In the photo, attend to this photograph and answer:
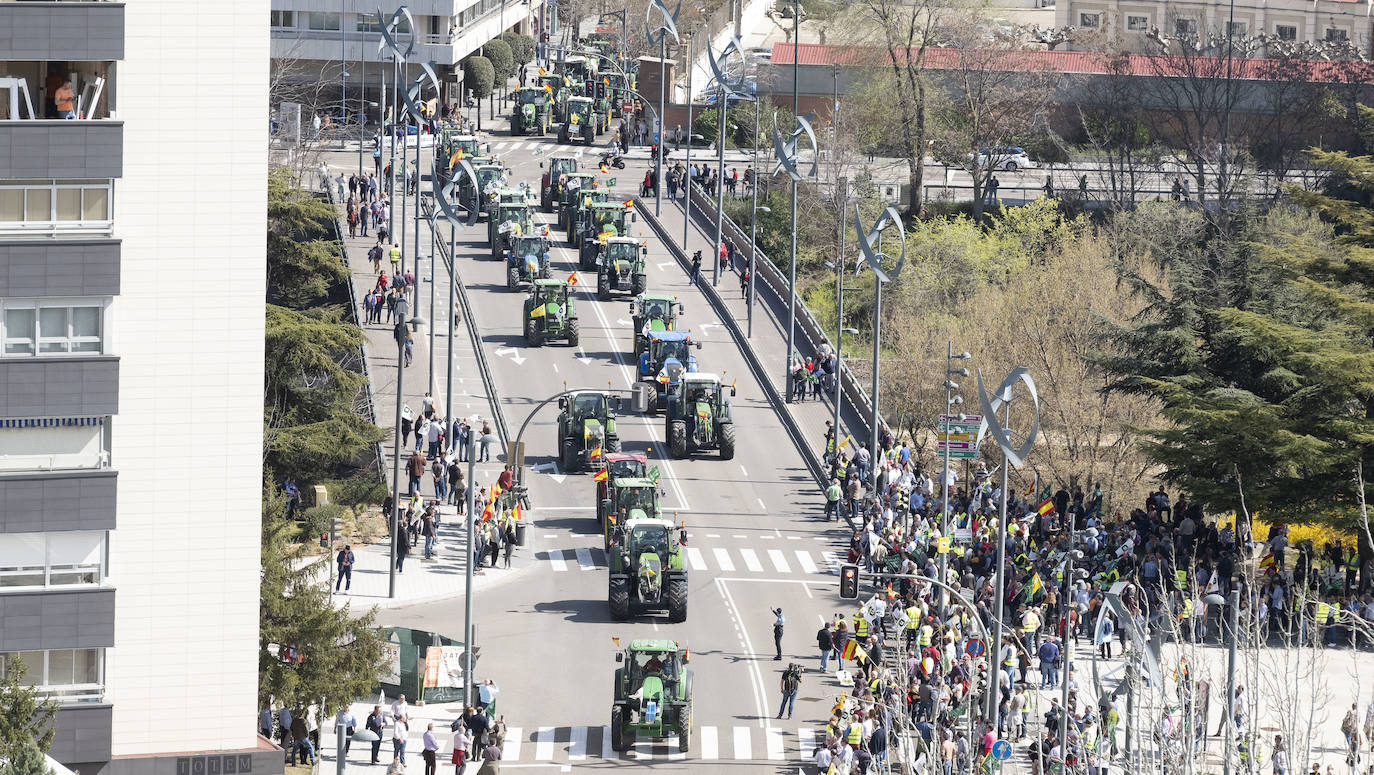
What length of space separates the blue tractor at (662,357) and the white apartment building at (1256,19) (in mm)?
56646

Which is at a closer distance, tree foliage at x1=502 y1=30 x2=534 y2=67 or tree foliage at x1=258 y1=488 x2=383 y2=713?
tree foliage at x1=258 y1=488 x2=383 y2=713

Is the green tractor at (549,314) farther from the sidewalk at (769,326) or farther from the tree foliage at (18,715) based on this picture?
the tree foliage at (18,715)

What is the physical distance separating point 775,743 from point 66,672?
48.5ft

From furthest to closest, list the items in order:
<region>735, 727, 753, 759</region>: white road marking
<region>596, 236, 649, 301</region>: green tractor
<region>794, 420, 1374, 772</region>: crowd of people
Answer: <region>596, 236, 649, 301</region>: green tractor → <region>735, 727, 753, 759</region>: white road marking → <region>794, 420, 1374, 772</region>: crowd of people

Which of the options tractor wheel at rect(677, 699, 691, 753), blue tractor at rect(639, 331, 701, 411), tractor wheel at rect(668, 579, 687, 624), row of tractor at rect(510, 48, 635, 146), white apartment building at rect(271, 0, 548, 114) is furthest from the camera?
row of tractor at rect(510, 48, 635, 146)

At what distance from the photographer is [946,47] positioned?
114 m

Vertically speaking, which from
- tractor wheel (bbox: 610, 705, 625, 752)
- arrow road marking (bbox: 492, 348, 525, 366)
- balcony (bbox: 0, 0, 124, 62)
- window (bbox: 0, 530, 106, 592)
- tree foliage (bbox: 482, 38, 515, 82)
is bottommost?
tractor wheel (bbox: 610, 705, 625, 752)

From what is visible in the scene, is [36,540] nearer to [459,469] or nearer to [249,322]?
[249,322]

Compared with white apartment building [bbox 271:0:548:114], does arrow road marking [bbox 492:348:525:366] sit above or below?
below

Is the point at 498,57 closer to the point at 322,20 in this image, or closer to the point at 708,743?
the point at 322,20

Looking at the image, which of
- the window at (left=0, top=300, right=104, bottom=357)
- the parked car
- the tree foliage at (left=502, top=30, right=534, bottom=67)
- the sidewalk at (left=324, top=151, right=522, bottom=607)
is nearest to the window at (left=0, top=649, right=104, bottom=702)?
the window at (left=0, top=300, right=104, bottom=357)

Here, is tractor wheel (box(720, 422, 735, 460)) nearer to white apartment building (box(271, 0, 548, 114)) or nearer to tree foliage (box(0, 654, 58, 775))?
tree foliage (box(0, 654, 58, 775))

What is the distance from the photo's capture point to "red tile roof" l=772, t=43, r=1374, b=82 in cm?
11044

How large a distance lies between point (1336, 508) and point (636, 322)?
89.4 ft
